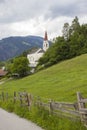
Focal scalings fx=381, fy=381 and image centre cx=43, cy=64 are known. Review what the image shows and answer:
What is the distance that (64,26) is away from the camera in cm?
A: 17850

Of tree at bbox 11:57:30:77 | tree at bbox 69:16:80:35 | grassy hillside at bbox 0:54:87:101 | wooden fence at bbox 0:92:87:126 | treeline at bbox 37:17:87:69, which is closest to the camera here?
wooden fence at bbox 0:92:87:126

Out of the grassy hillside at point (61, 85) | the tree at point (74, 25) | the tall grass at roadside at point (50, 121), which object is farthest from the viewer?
the tree at point (74, 25)

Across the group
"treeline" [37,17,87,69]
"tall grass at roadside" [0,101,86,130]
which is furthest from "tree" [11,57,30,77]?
"tall grass at roadside" [0,101,86,130]

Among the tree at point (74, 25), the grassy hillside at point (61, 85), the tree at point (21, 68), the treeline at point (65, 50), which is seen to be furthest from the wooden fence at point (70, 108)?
the tree at point (74, 25)

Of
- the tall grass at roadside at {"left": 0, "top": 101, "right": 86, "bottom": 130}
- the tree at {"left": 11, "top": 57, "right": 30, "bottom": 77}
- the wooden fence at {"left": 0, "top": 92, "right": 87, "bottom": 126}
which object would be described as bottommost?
the tall grass at roadside at {"left": 0, "top": 101, "right": 86, "bottom": 130}

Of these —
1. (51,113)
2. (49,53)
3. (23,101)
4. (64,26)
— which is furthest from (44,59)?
(51,113)

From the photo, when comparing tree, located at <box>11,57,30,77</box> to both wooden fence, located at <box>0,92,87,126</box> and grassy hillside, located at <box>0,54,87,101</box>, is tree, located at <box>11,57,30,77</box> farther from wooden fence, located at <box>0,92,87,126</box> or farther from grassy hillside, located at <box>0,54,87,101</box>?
wooden fence, located at <box>0,92,87,126</box>

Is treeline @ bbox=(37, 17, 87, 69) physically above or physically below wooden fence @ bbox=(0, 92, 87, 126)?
above

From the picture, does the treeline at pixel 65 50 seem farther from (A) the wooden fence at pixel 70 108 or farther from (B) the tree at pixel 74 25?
(A) the wooden fence at pixel 70 108

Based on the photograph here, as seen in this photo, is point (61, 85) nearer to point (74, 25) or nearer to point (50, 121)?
point (50, 121)

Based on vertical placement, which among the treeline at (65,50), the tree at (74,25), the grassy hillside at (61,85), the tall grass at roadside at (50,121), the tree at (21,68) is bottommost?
the tall grass at roadside at (50,121)

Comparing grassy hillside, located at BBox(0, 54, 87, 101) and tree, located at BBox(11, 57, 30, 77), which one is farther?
tree, located at BBox(11, 57, 30, 77)

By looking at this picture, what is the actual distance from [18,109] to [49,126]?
37.6ft

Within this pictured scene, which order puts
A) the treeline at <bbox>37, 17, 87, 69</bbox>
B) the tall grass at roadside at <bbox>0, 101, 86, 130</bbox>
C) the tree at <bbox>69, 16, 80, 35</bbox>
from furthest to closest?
the tree at <bbox>69, 16, 80, 35</bbox> → the treeline at <bbox>37, 17, 87, 69</bbox> → the tall grass at roadside at <bbox>0, 101, 86, 130</bbox>
